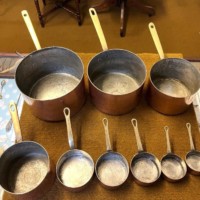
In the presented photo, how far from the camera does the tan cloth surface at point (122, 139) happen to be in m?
0.69

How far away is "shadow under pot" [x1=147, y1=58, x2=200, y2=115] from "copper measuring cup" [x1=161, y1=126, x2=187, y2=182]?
0.32ft

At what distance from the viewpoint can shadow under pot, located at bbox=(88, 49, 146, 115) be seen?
30.6 inches

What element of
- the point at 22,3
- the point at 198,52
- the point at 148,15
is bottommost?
the point at 198,52

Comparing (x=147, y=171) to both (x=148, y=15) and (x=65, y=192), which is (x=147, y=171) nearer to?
(x=65, y=192)

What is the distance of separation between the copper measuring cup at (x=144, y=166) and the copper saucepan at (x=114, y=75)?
3.6 inches

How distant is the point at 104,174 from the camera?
710mm

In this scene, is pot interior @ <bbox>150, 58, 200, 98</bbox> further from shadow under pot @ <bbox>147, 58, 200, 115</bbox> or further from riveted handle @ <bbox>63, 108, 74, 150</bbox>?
riveted handle @ <bbox>63, 108, 74, 150</bbox>

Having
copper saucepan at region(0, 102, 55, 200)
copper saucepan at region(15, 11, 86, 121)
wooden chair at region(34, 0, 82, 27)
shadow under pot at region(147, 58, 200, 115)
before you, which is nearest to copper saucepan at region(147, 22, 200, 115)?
shadow under pot at region(147, 58, 200, 115)

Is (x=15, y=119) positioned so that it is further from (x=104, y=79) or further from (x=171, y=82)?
(x=171, y=82)

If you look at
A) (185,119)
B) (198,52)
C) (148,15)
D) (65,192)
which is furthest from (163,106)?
(148,15)

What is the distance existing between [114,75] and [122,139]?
258 millimetres

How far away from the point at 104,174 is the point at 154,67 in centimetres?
39

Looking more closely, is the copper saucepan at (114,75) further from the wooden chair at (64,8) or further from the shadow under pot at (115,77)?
the wooden chair at (64,8)

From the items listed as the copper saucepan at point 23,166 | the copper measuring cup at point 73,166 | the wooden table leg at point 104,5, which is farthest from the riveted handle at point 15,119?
the wooden table leg at point 104,5
